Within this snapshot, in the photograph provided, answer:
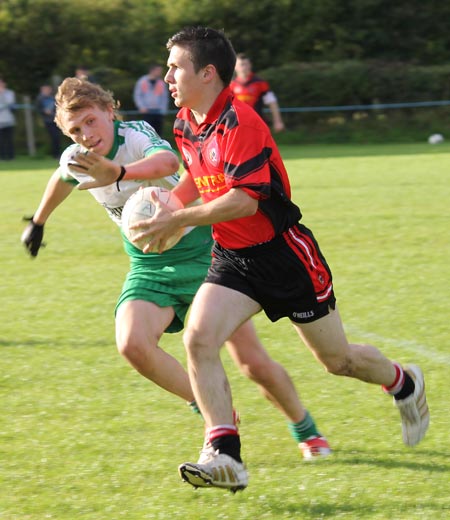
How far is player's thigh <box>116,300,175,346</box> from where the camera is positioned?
186 inches

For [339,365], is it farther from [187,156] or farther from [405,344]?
[405,344]

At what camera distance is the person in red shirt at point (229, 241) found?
4.16 metres

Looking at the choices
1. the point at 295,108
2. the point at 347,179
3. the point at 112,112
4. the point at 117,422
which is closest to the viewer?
the point at 112,112

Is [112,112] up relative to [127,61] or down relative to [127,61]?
up

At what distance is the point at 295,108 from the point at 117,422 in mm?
22943

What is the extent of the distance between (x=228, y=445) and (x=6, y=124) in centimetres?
2113

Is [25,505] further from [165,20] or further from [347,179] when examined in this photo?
[165,20]

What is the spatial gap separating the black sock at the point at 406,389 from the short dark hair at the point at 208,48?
1618 millimetres

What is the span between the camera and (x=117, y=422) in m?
5.39

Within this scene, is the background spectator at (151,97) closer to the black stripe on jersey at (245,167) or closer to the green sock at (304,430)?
the green sock at (304,430)

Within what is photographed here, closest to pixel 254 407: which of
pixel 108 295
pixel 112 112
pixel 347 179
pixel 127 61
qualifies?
pixel 112 112

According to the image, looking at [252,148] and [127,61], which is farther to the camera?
[127,61]

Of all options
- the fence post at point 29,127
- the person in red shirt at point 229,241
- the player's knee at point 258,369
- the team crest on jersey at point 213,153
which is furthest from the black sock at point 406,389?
the fence post at point 29,127

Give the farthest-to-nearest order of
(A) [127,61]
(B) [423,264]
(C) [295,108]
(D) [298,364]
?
1. (A) [127,61]
2. (C) [295,108]
3. (B) [423,264]
4. (D) [298,364]
